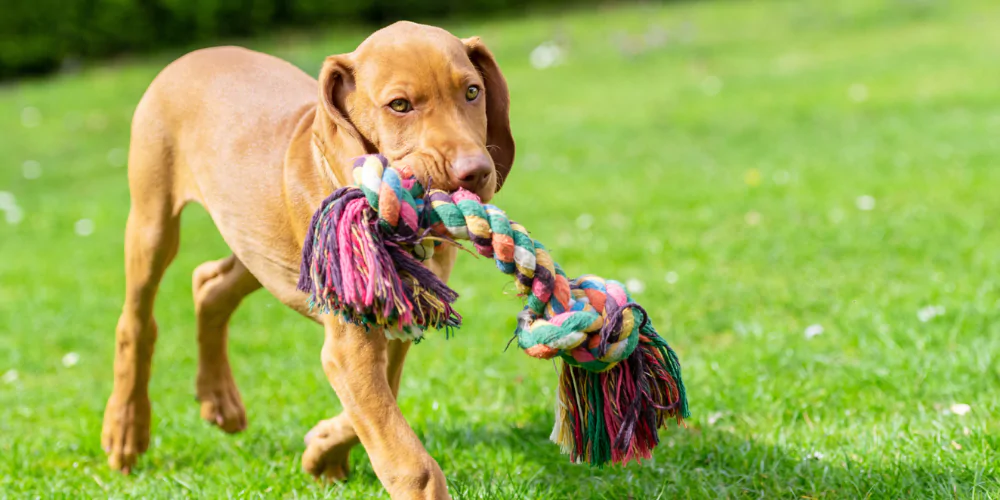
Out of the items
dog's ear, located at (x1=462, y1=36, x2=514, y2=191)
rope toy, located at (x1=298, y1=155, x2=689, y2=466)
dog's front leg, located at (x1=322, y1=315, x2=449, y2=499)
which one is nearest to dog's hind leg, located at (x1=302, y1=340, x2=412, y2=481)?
dog's front leg, located at (x1=322, y1=315, x2=449, y2=499)

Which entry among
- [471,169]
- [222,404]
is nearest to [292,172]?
[471,169]

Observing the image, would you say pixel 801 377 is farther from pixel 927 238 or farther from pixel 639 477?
pixel 927 238

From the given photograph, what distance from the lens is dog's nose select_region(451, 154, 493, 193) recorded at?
101 inches

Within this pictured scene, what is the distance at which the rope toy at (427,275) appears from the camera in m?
2.46

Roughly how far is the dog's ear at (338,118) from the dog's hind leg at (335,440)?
73cm

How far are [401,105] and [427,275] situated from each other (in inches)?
19.3

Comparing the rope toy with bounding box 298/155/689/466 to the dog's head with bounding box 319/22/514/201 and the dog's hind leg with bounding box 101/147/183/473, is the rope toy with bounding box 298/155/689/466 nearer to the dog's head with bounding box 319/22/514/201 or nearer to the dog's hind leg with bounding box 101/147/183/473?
the dog's head with bounding box 319/22/514/201

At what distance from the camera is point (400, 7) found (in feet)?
57.0

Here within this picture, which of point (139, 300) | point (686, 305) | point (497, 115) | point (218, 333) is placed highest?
point (497, 115)

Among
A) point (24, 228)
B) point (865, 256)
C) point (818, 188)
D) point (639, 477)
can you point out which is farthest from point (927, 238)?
point (24, 228)

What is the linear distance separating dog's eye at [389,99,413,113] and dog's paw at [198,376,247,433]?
1.86 metres

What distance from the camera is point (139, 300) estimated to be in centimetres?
402

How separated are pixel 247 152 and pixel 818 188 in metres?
5.07

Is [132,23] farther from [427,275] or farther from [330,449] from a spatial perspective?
[427,275]
